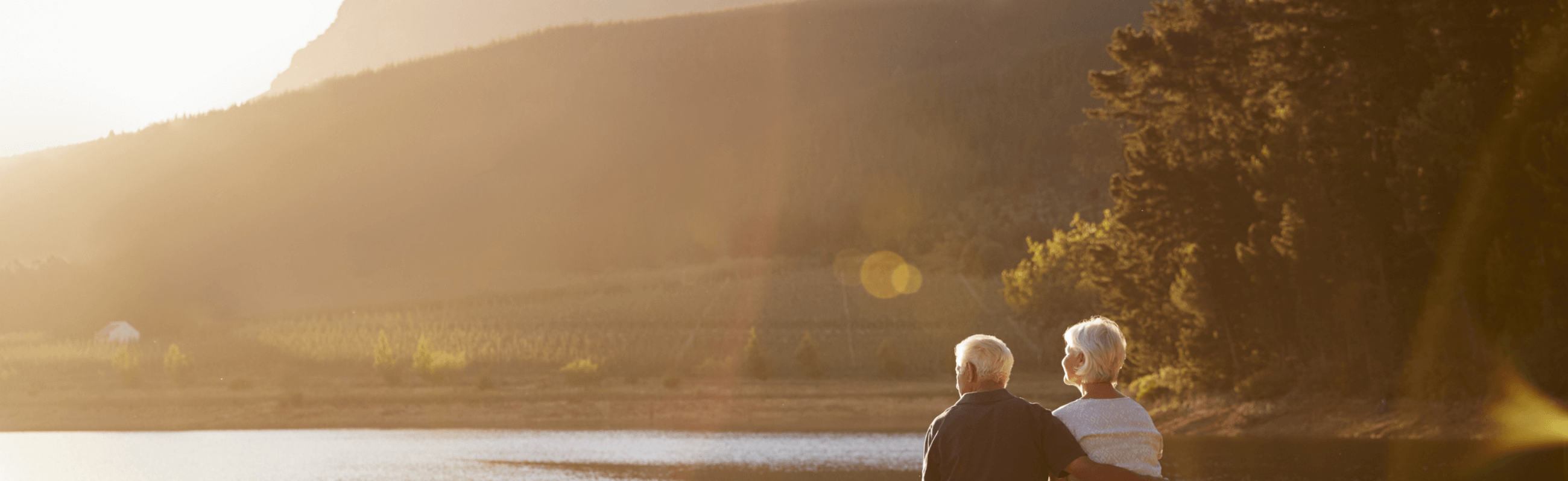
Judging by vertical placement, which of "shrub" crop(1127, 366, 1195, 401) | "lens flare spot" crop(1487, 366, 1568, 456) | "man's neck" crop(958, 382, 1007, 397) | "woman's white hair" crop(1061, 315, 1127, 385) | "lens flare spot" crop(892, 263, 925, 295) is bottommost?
"lens flare spot" crop(1487, 366, 1568, 456)

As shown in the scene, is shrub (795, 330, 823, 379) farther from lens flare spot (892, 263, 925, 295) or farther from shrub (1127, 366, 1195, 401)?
lens flare spot (892, 263, 925, 295)

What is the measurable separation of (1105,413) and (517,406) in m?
80.2

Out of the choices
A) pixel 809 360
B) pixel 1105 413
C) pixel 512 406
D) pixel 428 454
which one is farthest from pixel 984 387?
pixel 809 360

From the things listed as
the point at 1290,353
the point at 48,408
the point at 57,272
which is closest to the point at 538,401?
the point at 48,408

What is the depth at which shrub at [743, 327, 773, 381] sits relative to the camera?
93125 millimetres

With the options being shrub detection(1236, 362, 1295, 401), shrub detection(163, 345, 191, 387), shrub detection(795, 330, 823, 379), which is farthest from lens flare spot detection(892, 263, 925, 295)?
shrub detection(1236, 362, 1295, 401)

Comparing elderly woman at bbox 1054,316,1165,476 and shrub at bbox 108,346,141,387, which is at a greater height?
shrub at bbox 108,346,141,387

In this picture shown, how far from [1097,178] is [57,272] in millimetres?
130569

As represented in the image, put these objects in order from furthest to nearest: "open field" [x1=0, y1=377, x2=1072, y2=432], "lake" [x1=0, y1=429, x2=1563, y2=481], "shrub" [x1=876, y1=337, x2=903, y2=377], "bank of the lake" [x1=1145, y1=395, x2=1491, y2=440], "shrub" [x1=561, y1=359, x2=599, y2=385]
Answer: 1. "shrub" [x1=876, y1=337, x2=903, y2=377]
2. "shrub" [x1=561, y1=359, x2=599, y2=385]
3. "open field" [x1=0, y1=377, x2=1072, y2=432]
4. "bank of the lake" [x1=1145, y1=395, x2=1491, y2=440]
5. "lake" [x1=0, y1=429, x2=1563, y2=481]

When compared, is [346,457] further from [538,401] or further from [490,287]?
[490,287]

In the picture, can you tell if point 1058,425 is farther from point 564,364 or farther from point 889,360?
point 564,364

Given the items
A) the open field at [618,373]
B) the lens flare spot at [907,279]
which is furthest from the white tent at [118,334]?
the lens flare spot at [907,279]

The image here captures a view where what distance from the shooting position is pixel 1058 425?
707 cm

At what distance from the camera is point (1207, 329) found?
172 feet
